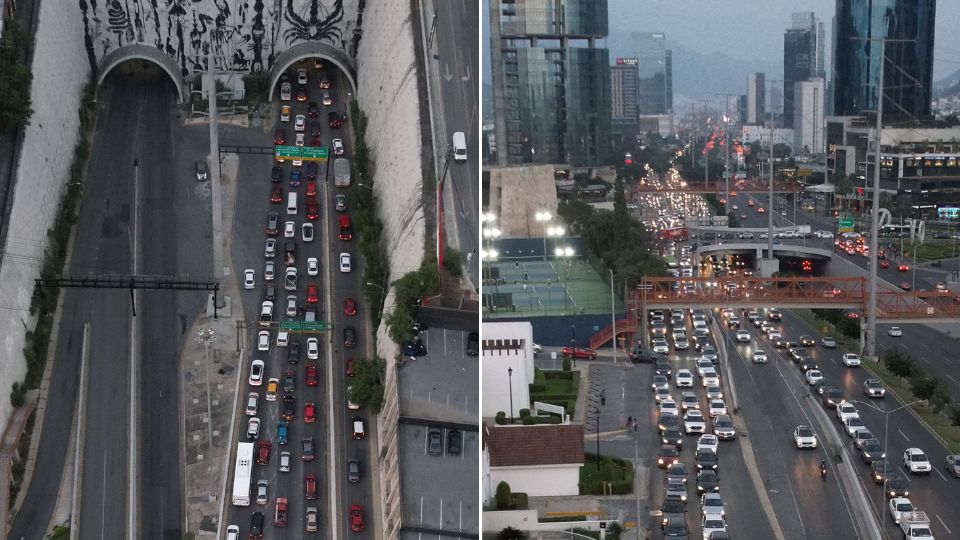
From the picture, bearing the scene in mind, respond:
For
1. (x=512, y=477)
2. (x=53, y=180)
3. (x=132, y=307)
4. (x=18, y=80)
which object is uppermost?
(x=18, y=80)

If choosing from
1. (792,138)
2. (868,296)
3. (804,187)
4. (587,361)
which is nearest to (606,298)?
(587,361)

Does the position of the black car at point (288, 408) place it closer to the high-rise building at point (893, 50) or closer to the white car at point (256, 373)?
the white car at point (256, 373)

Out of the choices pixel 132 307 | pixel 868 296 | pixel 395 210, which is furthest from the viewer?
pixel 868 296

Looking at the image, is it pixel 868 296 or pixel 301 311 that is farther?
pixel 868 296

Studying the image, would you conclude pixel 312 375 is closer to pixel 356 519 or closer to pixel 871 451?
pixel 356 519

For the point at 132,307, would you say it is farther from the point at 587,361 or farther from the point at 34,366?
the point at 587,361

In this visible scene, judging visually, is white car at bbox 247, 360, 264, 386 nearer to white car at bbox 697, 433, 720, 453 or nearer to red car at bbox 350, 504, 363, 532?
red car at bbox 350, 504, 363, 532

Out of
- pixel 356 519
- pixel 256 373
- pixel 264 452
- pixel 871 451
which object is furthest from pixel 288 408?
pixel 871 451

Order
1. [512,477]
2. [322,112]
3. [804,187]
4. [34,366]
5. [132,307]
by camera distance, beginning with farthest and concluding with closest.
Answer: [804,187] → [322,112] → [132,307] → [34,366] → [512,477]
